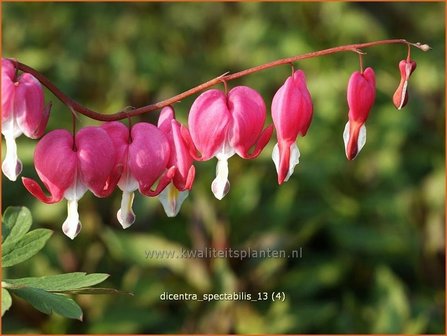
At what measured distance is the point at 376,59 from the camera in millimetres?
3320

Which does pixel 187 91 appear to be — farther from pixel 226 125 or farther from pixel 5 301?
pixel 5 301

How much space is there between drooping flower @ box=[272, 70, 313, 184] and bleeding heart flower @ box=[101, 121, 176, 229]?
15 centimetres

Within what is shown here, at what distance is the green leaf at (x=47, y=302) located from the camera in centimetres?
114

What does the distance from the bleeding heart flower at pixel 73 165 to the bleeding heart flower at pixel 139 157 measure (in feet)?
0.07

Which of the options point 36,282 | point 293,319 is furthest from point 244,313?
point 36,282

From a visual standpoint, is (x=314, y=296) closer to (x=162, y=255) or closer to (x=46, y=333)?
(x=162, y=255)

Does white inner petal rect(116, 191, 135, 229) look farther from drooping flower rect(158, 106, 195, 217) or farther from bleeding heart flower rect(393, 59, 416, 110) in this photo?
bleeding heart flower rect(393, 59, 416, 110)

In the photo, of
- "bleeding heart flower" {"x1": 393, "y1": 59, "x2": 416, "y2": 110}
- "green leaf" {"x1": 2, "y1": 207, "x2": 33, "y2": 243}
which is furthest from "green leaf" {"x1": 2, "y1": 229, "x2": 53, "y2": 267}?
"bleeding heart flower" {"x1": 393, "y1": 59, "x2": 416, "y2": 110}

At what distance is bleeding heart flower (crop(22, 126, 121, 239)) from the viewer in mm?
1184

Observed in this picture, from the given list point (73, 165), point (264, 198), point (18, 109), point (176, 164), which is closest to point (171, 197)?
point (176, 164)

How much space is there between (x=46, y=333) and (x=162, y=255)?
34 cm

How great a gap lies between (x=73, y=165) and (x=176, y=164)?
0.14 meters

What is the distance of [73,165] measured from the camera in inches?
46.9

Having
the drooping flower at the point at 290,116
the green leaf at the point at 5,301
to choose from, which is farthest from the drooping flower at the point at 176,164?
the green leaf at the point at 5,301
